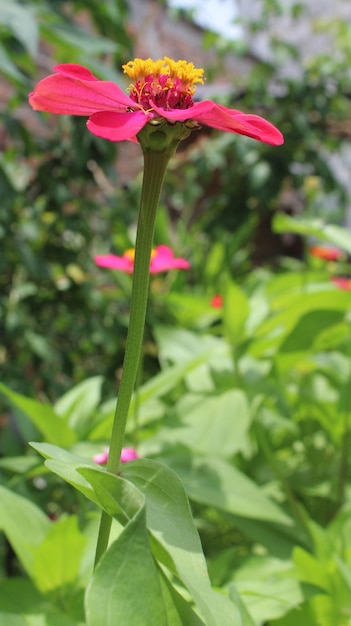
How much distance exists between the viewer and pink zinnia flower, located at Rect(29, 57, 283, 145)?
Result: 248mm

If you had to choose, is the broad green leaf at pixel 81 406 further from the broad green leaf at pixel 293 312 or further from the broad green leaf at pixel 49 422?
the broad green leaf at pixel 293 312

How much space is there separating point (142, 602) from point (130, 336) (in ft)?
A: 0.33

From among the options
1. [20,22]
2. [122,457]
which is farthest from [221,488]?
[20,22]

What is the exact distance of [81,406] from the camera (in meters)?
0.65

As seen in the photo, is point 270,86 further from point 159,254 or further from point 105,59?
point 159,254

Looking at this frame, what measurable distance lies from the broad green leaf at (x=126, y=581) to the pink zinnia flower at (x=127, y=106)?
15 centimetres

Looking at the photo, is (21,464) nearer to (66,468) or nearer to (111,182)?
(66,468)

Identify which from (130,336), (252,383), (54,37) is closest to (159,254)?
(252,383)

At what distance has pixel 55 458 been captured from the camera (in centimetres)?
26

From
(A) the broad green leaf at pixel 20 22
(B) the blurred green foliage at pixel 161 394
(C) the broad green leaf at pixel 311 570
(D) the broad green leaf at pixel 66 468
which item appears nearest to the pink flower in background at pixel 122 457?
(B) the blurred green foliage at pixel 161 394

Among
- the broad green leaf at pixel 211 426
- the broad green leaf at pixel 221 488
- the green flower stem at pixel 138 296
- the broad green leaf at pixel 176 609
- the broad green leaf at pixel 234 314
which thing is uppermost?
the green flower stem at pixel 138 296

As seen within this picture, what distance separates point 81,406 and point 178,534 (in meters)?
0.41

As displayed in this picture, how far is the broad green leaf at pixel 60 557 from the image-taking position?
41cm

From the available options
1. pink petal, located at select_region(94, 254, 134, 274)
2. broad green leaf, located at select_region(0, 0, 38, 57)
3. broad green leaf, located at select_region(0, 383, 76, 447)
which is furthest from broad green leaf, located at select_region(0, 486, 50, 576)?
broad green leaf, located at select_region(0, 0, 38, 57)
